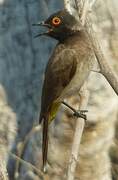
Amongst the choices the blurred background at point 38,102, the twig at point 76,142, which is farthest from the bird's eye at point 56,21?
the blurred background at point 38,102

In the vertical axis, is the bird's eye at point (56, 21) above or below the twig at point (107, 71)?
above

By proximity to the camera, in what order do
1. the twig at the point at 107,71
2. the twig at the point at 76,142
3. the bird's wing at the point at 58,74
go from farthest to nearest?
the bird's wing at the point at 58,74 < the twig at the point at 107,71 < the twig at the point at 76,142

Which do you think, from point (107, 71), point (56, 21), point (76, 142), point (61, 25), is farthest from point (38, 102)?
point (76, 142)

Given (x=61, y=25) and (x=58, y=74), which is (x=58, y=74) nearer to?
(x=58, y=74)

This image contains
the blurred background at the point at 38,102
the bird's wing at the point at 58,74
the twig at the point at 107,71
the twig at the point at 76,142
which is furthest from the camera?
the blurred background at the point at 38,102

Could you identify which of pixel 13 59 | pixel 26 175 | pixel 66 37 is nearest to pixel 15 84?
pixel 13 59

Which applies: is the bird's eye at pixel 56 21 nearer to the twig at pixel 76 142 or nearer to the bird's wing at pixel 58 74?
the bird's wing at pixel 58 74

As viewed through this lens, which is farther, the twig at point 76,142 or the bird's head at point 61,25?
the bird's head at point 61,25

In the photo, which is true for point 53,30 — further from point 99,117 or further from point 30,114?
point 30,114
